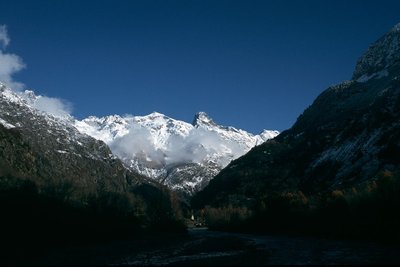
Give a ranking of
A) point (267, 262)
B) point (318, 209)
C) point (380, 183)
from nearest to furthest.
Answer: point (267, 262) → point (380, 183) → point (318, 209)

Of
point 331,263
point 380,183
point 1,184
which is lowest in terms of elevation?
point 331,263

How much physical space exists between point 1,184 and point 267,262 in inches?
5539

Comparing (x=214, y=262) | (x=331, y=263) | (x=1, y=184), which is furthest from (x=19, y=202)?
(x=331, y=263)

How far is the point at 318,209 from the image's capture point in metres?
186

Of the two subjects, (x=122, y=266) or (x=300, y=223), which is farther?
(x=300, y=223)

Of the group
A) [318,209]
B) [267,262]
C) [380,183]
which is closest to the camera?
[267,262]

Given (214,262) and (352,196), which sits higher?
(352,196)

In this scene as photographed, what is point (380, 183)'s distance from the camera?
151250 mm

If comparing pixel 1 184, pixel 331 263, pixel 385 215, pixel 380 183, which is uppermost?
pixel 1 184

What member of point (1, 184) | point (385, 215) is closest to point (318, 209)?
point (385, 215)

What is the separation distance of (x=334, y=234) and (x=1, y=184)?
133 meters

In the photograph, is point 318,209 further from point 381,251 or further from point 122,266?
point 122,266

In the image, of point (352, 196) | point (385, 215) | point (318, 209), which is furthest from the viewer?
point (318, 209)

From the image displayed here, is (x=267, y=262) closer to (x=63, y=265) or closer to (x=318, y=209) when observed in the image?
(x=63, y=265)
